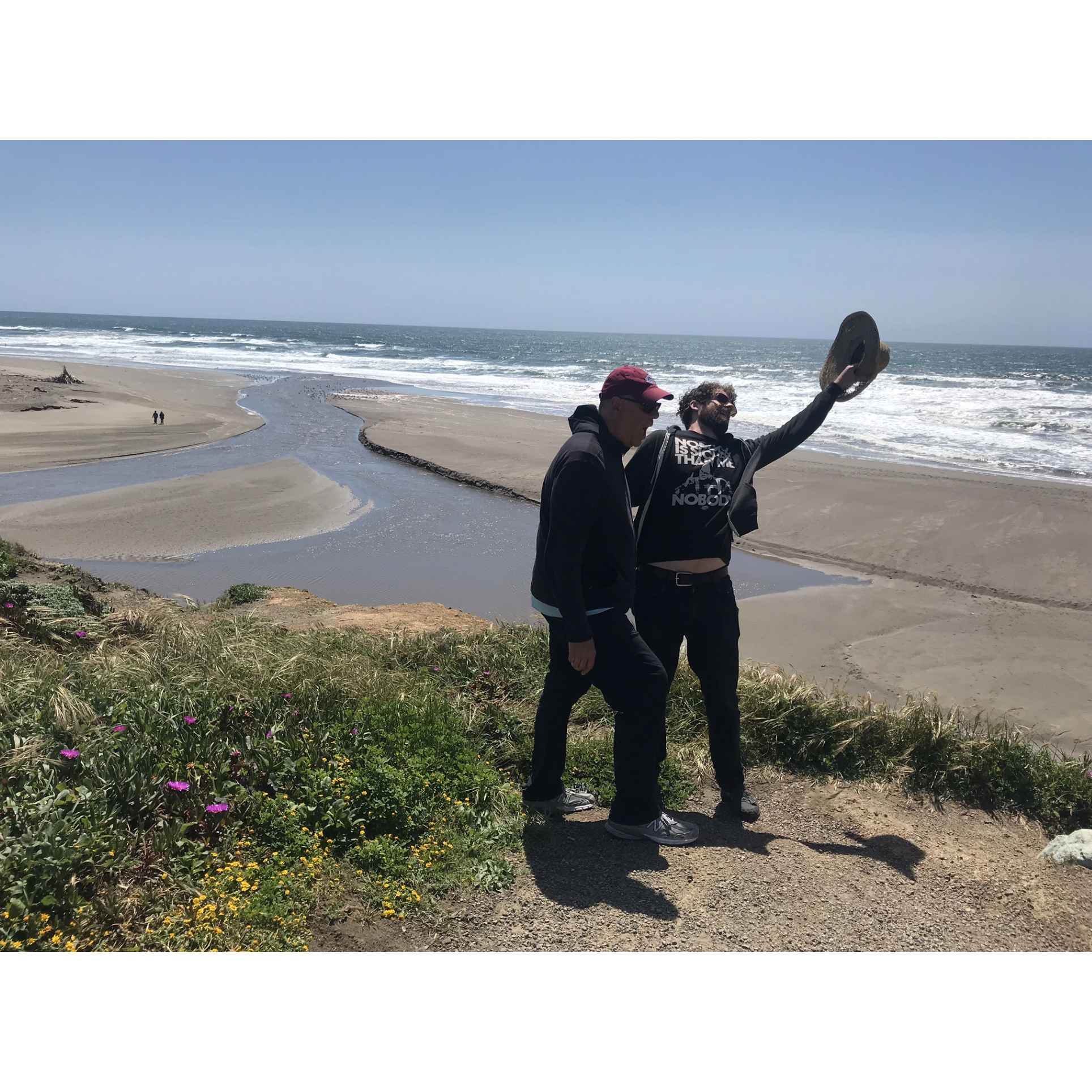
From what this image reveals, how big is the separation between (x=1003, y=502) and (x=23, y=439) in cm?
1925

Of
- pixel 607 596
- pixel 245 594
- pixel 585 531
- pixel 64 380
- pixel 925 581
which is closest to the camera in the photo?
pixel 585 531

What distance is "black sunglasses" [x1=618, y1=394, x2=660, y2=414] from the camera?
3035 mm

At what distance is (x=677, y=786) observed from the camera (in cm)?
392

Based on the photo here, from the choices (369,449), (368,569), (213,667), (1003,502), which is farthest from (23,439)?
(1003,502)

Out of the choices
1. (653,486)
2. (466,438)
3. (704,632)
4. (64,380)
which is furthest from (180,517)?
(64,380)

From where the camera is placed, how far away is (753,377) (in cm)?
4797

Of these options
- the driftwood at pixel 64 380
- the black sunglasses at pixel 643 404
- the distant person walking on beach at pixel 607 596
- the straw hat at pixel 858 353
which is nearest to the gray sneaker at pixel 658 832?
the distant person walking on beach at pixel 607 596

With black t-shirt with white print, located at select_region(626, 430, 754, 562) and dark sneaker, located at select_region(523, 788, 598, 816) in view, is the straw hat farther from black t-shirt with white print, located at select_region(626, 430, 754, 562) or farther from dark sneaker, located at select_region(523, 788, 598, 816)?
dark sneaker, located at select_region(523, 788, 598, 816)

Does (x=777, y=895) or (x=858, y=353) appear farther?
(x=858, y=353)

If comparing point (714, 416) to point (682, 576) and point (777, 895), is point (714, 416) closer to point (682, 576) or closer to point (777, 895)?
point (682, 576)

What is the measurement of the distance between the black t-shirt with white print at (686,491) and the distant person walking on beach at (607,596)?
272 millimetres

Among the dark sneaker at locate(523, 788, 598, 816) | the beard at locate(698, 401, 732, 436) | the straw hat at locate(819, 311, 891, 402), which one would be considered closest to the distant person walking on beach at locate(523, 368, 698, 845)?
the dark sneaker at locate(523, 788, 598, 816)

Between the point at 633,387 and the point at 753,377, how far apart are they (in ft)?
156

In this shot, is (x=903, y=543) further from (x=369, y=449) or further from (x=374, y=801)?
(x=369, y=449)
